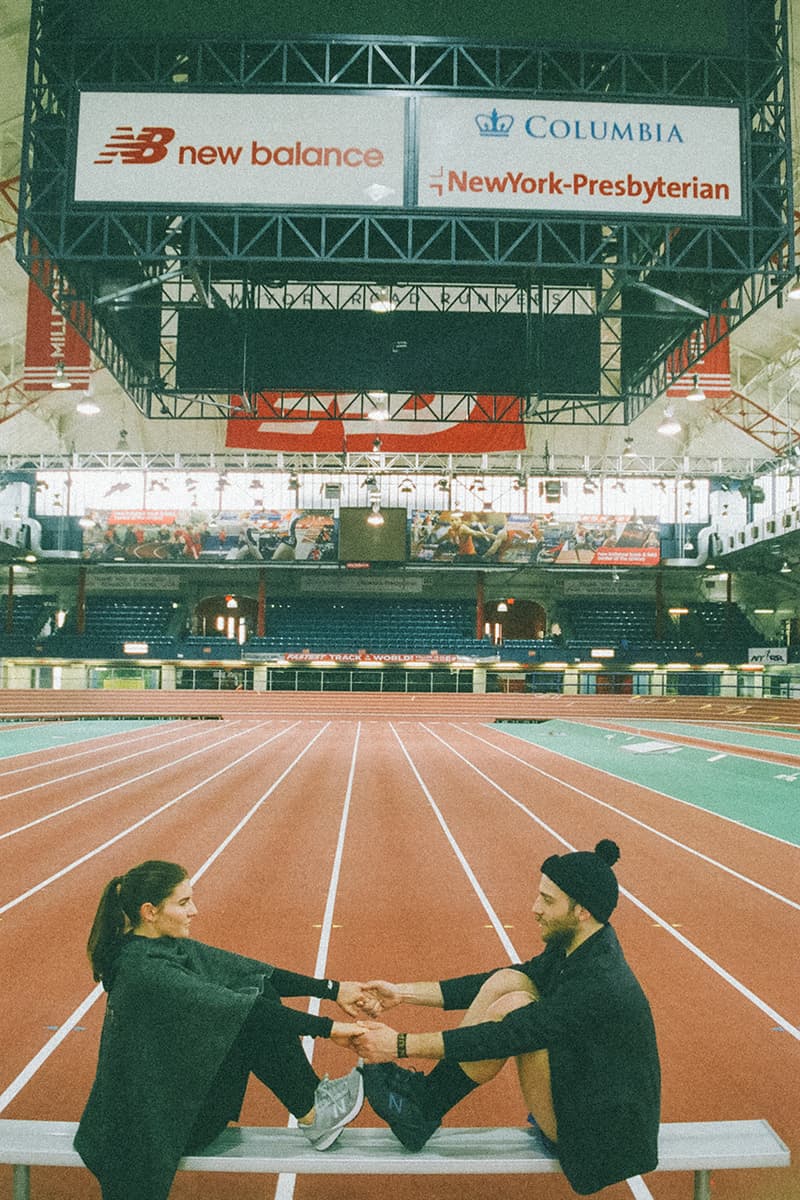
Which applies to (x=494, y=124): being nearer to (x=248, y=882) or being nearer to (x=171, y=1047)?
(x=248, y=882)

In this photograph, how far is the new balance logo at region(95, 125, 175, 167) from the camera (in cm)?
843

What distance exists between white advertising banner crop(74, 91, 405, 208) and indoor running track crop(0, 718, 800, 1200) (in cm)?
638

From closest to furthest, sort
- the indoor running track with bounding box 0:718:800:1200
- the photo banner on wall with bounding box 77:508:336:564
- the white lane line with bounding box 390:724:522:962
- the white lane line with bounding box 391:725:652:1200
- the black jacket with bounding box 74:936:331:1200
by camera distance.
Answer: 1. the black jacket with bounding box 74:936:331:1200
2. the white lane line with bounding box 391:725:652:1200
3. the indoor running track with bounding box 0:718:800:1200
4. the white lane line with bounding box 390:724:522:962
5. the photo banner on wall with bounding box 77:508:336:564

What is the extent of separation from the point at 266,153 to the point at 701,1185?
8.81 m

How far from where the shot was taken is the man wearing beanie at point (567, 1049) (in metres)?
2.39

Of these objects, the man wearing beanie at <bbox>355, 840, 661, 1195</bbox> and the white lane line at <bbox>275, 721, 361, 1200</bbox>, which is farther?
the white lane line at <bbox>275, 721, 361, 1200</bbox>

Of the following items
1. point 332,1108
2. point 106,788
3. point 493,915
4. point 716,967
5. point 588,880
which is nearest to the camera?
point 332,1108

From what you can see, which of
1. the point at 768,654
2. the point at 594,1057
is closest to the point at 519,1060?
the point at 594,1057

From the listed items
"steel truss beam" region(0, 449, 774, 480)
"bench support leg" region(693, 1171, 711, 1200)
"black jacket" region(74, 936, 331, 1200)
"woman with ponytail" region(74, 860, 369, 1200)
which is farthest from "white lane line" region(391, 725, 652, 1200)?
"steel truss beam" region(0, 449, 774, 480)

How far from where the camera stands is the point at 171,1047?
8.00 feet

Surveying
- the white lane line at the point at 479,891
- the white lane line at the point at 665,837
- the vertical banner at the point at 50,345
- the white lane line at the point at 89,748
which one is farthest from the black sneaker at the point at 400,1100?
the vertical banner at the point at 50,345

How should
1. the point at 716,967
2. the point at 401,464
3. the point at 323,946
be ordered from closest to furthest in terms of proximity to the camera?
the point at 716,967, the point at 323,946, the point at 401,464

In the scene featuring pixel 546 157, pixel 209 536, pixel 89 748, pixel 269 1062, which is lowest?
pixel 89 748

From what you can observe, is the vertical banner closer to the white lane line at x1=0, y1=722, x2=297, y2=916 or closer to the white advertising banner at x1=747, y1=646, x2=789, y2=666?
the white lane line at x1=0, y1=722, x2=297, y2=916
